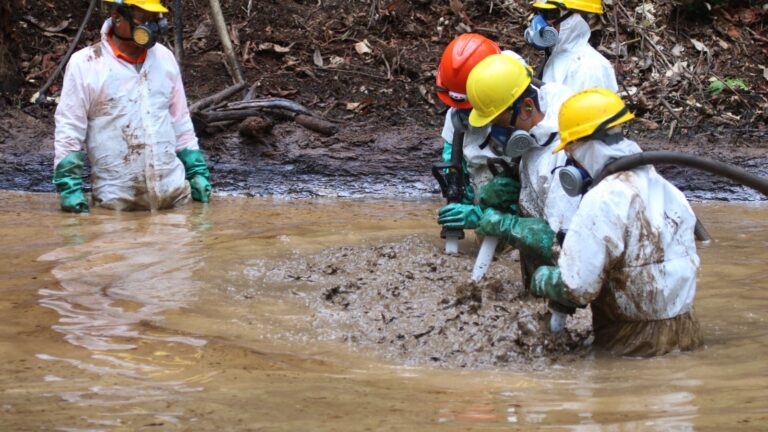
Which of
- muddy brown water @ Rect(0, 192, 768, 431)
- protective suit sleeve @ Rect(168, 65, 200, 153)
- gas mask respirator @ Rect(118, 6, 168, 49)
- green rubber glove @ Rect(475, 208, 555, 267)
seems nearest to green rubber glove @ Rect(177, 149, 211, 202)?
protective suit sleeve @ Rect(168, 65, 200, 153)

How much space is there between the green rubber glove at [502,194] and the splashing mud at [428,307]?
39 centimetres

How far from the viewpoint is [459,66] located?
6.08m

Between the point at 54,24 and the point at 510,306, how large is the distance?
8569 millimetres

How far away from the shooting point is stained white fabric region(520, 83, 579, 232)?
4953 millimetres

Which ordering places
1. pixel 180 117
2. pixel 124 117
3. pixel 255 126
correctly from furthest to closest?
pixel 255 126
pixel 180 117
pixel 124 117

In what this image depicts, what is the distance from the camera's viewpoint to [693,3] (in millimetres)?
12062

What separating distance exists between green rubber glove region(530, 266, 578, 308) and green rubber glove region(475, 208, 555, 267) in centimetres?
59

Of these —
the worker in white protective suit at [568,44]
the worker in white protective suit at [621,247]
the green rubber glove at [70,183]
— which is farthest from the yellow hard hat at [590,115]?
the green rubber glove at [70,183]

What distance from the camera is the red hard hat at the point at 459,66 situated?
19.9 feet

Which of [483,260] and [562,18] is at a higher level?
[562,18]

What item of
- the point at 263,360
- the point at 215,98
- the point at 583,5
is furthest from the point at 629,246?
the point at 215,98

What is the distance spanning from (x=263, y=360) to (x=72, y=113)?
4.00 meters

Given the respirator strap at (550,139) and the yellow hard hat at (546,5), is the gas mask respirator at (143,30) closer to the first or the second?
the yellow hard hat at (546,5)

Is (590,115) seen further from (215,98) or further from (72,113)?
(215,98)
